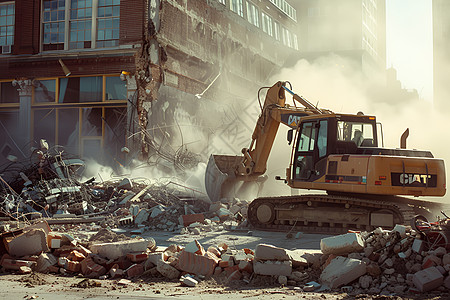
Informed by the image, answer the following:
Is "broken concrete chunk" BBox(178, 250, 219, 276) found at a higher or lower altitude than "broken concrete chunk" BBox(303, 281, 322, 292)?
higher

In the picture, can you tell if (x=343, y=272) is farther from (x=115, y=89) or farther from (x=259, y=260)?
(x=115, y=89)

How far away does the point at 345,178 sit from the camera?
11.6 m

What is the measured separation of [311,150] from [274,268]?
5.27 metres

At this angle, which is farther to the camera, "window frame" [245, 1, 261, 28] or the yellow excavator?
"window frame" [245, 1, 261, 28]

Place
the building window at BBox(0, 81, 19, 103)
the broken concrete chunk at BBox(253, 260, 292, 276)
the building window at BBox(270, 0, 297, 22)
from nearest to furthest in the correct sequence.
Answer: the broken concrete chunk at BBox(253, 260, 292, 276), the building window at BBox(0, 81, 19, 103), the building window at BBox(270, 0, 297, 22)

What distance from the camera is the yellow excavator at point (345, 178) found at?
1116 cm

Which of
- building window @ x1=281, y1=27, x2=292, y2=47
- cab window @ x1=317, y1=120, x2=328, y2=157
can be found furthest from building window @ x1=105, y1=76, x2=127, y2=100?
building window @ x1=281, y1=27, x2=292, y2=47

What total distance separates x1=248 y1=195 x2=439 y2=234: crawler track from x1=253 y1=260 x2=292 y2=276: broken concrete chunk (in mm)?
4488

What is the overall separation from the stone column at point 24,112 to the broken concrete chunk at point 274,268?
60.3 ft

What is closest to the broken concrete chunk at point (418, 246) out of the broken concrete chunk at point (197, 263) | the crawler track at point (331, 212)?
the broken concrete chunk at point (197, 263)

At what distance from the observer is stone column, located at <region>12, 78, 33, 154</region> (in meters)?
23.4

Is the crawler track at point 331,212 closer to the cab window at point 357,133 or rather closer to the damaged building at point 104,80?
the cab window at point 357,133

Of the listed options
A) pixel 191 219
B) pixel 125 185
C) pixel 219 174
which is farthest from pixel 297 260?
pixel 125 185

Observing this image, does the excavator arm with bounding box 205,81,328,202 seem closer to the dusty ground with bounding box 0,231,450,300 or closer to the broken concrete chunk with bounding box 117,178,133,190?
the broken concrete chunk with bounding box 117,178,133,190
